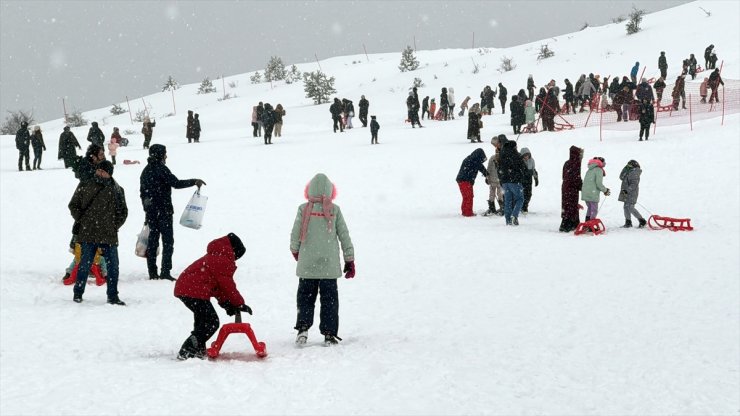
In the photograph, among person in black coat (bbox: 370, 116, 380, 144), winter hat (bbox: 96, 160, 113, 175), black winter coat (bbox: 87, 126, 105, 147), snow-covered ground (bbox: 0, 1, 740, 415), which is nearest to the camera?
snow-covered ground (bbox: 0, 1, 740, 415)

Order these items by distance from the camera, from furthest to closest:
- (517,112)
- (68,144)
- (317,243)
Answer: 1. (517,112)
2. (68,144)
3. (317,243)

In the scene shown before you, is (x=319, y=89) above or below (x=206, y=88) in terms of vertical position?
below

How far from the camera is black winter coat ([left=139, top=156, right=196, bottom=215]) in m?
8.91

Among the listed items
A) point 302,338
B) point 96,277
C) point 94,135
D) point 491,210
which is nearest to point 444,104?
point 94,135

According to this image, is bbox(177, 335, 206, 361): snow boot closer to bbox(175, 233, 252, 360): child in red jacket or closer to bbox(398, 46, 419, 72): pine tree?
bbox(175, 233, 252, 360): child in red jacket

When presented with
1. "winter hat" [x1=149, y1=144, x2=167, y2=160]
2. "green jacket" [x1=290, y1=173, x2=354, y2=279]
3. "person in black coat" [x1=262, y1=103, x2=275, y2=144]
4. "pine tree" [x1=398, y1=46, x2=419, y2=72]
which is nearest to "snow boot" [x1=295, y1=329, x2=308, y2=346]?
"green jacket" [x1=290, y1=173, x2=354, y2=279]

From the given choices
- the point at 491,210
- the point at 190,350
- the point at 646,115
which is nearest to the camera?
the point at 190,350

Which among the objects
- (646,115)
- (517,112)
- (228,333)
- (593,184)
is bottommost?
(228,333)

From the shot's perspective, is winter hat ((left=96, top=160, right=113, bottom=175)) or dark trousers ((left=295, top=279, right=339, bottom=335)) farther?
winter hat ((left=96, top=160, right=113, bottom=175))

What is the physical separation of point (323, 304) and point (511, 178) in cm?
777

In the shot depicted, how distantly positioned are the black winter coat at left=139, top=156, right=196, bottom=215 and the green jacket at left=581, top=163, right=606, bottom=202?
7.05 metres

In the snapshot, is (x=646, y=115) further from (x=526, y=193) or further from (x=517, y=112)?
(x=526, y=193)

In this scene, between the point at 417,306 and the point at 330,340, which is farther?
the point at 417,306

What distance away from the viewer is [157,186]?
897 cm
